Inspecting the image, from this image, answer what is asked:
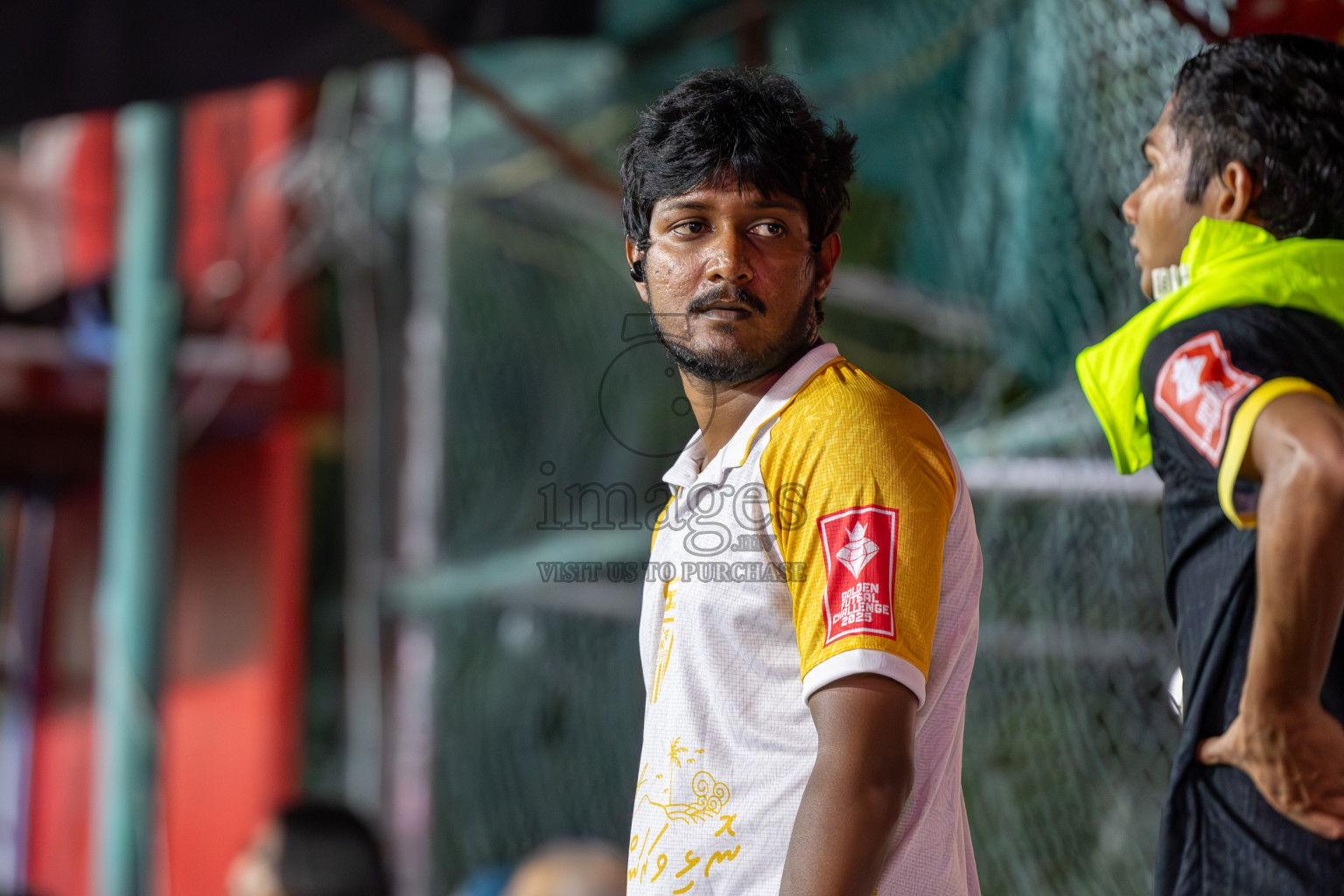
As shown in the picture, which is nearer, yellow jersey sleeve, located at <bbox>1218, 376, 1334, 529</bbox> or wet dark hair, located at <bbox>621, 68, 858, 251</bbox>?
yellow jersey sleeve, located at <bbox>1218, 376, 1334, 529</bbox>

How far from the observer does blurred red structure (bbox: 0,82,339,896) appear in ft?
21.1

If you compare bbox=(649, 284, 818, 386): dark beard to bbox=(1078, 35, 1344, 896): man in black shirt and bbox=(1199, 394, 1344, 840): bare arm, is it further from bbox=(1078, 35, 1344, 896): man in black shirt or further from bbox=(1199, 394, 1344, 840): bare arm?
bbox=(1199, 394, 1344, 840): bare arm

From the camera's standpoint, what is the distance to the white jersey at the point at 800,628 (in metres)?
1.26

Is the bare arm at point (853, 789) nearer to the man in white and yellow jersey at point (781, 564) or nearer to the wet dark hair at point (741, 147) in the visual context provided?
the man in white and yellow jersey at point (781, 564)

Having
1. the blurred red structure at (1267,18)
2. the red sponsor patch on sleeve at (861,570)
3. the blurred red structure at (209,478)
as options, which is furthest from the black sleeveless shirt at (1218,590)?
the blurred red structure at (209,478)

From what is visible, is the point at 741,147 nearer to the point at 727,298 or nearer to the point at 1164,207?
the point at 727,298

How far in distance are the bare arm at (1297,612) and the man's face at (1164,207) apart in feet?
1.00

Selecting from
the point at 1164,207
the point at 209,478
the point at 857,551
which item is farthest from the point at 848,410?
the point at 209,478

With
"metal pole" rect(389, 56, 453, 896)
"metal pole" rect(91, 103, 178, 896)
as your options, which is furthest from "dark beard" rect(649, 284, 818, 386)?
"metal pole" rect(389, 56, 453, 896)

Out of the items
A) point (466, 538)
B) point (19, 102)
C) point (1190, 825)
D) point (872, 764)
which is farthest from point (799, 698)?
point (466, 538)

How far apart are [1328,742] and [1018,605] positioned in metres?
2.18

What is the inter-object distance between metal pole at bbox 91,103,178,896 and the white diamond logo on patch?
3.64 metres

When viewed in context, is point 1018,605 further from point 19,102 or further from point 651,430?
point 19,102

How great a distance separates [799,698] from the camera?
51.8 inches
